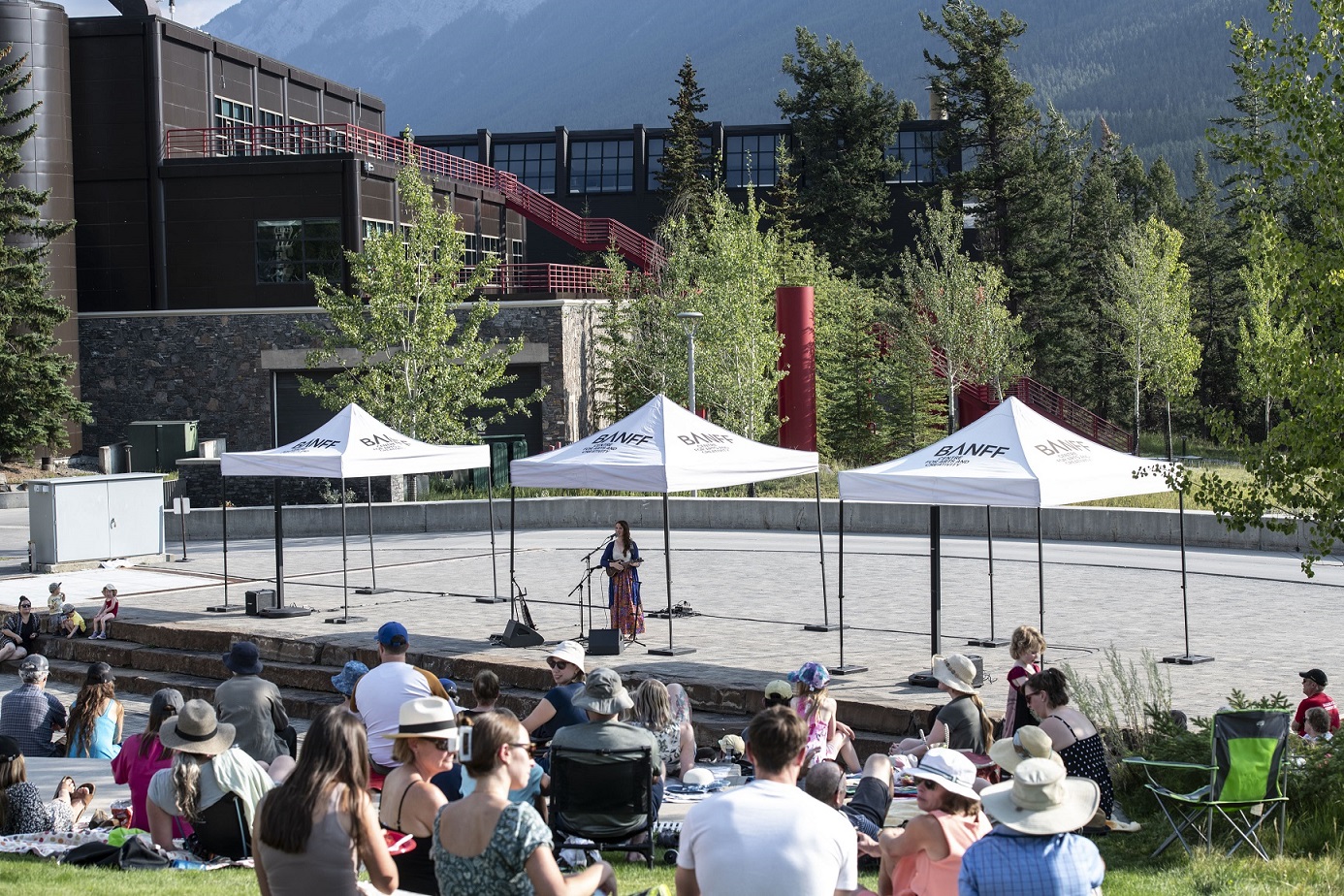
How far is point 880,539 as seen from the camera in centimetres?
2812

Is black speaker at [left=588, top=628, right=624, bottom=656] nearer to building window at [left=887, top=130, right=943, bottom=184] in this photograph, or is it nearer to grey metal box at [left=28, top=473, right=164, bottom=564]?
grey metal box at [left=28, top=473, right=164, bottom=564]

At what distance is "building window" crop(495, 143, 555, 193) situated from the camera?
73000mm

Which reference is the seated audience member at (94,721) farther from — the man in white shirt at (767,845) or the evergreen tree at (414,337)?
the evergreen tree at (414,337)

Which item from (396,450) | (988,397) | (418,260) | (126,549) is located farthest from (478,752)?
(988,397)

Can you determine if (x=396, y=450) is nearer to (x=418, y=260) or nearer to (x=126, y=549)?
(x=126, y=549)

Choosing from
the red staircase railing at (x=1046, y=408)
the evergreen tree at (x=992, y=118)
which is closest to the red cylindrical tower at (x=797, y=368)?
the red staircase railing at (x=1046, y=408)

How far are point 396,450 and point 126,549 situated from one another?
8.45 meters

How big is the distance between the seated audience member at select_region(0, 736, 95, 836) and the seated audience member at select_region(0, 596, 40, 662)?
29.6 feet

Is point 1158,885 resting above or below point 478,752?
below

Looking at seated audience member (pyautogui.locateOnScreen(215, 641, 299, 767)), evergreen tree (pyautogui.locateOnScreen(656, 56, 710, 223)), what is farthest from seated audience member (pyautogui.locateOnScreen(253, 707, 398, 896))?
evergreen tree (pyautogui.locateOnScreen(656, 56, 710, 223))

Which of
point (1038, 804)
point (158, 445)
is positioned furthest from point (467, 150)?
point (1038, 804)

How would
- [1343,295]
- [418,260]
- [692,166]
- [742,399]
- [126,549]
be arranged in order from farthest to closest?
[692,166] < [742,399] < [418,260] < [126,549] < [1343,295]

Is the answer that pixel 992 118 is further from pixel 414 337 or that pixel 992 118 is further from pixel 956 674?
pixel 956 674

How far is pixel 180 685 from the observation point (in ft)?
55.2
